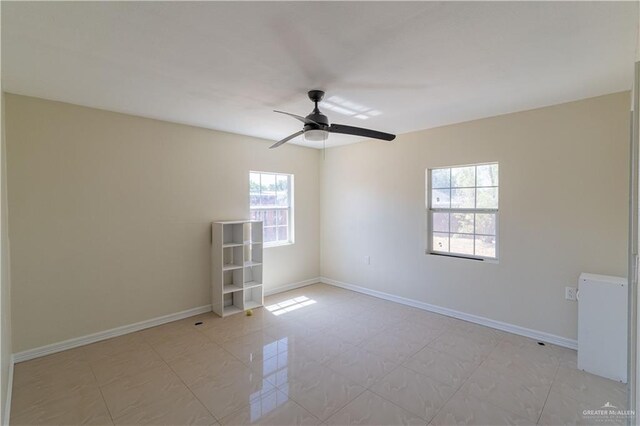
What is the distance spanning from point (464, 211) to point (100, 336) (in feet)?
14.7

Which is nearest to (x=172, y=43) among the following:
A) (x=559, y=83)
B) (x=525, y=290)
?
(x=559, y=83)

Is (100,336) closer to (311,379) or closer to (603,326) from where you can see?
(311,379)

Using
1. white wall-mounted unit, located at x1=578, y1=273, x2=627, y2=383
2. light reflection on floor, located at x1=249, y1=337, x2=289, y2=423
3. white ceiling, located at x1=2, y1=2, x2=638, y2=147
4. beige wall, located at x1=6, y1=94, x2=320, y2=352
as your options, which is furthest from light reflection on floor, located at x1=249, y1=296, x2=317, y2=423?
white wall-mounted unit, located at x1=578, y1=273, x2=627, y2=383

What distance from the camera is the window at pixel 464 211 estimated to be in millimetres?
3502

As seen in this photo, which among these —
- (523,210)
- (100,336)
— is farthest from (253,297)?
(523,210)

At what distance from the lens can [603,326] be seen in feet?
8.18

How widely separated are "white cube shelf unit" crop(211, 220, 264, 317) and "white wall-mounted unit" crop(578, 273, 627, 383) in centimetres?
358

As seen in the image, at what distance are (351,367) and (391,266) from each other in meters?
2.02

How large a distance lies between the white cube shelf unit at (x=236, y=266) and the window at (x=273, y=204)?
0.41 meters

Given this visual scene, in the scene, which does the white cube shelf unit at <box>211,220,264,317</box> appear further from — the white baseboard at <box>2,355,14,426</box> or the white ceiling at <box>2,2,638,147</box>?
the white baseboard at <box>2,355,14,426</box>

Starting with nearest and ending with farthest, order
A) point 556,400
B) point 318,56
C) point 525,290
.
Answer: point 318,56 < point 556,400 < point 525,290

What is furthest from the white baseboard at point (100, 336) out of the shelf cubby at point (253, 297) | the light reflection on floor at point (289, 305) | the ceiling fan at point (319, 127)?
the ceiling fan at point (319, 127)

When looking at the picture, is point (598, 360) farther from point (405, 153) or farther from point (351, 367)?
point (405, 153)

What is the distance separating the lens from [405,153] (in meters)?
4.17
